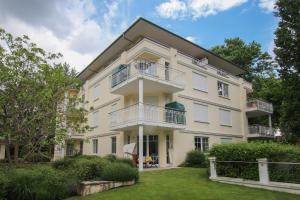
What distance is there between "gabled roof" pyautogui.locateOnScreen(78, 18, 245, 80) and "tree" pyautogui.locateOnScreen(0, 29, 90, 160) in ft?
35.6

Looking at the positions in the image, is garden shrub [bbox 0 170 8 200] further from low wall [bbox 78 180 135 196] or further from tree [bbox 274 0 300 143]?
tree [bbox 274 0 300 143]

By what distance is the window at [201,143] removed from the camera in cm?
2451

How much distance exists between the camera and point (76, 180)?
11477 mm

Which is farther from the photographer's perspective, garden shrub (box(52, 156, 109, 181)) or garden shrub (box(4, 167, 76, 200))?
garden shrub (box(52, 156, 109, 181))

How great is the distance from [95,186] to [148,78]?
32.4 feet

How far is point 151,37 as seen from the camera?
24641 millimetres

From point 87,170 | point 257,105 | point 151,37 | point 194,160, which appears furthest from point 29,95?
point 257,105

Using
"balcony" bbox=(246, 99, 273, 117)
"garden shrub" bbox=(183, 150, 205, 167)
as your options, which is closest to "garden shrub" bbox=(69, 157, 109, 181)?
"garden shrub" bbox=(183, 150, 205, 167)

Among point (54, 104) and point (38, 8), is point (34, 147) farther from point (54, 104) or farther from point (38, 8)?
point (38, 8)

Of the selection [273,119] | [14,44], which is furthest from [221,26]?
[273,119]

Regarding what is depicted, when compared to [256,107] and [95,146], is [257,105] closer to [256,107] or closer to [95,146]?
[256,107]

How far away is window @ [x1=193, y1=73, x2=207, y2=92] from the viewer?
25.8 m

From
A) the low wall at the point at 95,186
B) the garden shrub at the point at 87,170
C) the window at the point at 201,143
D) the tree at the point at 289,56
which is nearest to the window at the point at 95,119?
the window at the point at 201,143

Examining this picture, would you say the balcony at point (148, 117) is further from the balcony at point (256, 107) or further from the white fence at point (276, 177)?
the balcony at point (256, 107)
